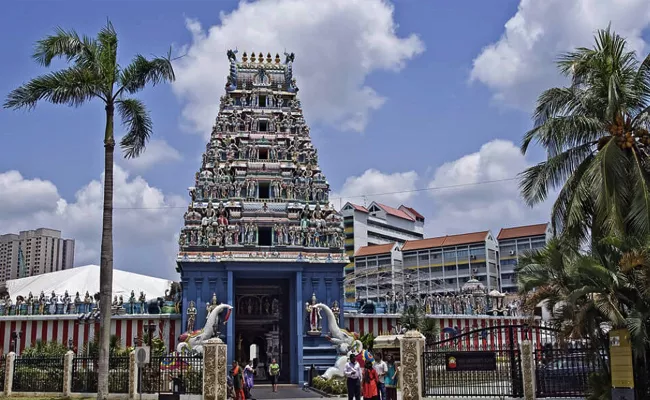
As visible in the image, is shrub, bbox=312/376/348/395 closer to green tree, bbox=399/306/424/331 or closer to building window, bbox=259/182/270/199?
green tree, bbox=399/306/424/331

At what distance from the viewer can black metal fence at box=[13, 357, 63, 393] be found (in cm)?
2536

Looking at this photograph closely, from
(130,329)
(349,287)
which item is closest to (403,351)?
(130,329)

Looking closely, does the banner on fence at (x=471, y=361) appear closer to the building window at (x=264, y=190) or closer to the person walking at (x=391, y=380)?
the person walking at (x=391, y=380)

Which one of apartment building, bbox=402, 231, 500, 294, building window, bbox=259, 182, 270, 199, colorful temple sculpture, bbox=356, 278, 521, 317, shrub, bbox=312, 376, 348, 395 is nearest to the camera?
shrub, bbox=312, 376, 348, 395

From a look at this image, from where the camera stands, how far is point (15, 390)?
25.9 m

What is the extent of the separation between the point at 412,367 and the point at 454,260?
69128mm

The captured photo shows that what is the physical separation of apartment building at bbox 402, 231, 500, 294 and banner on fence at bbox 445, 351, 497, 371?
63.1m

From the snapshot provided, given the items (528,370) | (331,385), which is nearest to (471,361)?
(528,370)

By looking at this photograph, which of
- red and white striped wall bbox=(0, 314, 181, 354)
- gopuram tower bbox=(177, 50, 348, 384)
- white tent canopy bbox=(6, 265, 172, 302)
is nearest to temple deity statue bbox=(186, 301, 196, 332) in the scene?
gopuram tower bbox=(177, 50, 348, 384)

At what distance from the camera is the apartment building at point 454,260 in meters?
87.0

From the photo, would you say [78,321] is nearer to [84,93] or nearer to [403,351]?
[84,93]

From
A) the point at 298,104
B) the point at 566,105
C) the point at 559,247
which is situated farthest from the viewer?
the point at 298,104

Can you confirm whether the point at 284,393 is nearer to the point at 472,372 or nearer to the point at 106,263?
the point at 472,372

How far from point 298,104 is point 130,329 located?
15.9 m
